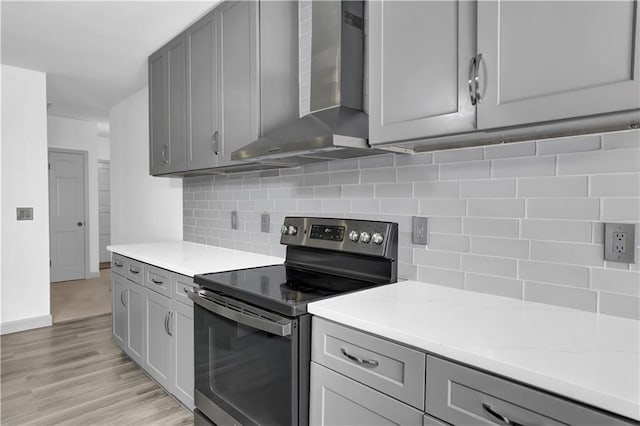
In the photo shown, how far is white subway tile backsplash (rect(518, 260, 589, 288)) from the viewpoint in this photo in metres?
1.29

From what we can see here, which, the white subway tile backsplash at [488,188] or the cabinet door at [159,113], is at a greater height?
the cabinet door at [159,113]

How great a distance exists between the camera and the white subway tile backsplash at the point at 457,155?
155 cm

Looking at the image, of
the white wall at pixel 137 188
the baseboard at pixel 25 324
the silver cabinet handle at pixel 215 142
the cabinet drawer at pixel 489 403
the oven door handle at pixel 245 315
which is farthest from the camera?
the white wall at pixel 137 188

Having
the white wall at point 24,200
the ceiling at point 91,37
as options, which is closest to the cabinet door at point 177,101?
the ceiling at point 91,37

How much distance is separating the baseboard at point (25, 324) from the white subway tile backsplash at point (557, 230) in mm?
4364

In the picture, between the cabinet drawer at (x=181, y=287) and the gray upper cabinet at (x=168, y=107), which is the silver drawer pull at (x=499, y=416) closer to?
the cabinet drawer at (x=181, y=287)

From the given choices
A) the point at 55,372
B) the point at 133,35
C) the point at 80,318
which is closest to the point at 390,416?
the point at 55,372

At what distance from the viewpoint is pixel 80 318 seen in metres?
4.06

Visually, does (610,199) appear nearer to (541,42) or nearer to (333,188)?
(541,42)

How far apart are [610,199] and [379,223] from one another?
852 millimetres

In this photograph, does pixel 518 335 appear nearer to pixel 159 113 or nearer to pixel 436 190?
pixel 436 190

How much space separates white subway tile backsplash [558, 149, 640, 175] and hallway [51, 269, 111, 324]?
14.9 ft

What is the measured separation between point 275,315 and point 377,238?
0.59m

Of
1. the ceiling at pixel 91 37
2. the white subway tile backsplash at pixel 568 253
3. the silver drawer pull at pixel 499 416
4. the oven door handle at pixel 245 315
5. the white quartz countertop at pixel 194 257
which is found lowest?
the silver drawer pull at pixel 499 416
